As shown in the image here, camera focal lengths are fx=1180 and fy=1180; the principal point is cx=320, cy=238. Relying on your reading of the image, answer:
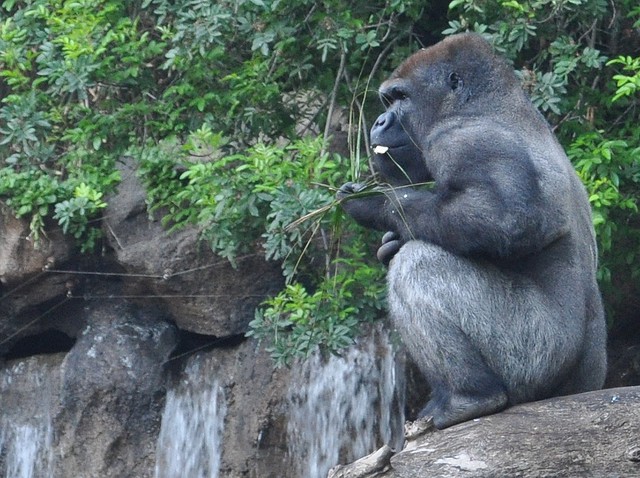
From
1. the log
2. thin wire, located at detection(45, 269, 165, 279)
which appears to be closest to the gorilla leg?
the log

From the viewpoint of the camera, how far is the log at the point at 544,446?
139 inches

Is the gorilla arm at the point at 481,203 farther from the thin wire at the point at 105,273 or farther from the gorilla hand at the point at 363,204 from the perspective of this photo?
the thin wire at the point at 105,273

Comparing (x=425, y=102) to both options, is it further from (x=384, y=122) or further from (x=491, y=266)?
(x=491, y=266)

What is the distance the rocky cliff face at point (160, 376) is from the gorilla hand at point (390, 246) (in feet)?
7.55

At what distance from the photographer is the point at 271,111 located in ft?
20.3

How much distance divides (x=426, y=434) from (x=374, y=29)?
2.89m

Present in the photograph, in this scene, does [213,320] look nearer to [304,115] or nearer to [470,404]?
[304,115]

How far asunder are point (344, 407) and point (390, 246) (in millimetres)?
2633

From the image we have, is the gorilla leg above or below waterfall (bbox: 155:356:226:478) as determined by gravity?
above

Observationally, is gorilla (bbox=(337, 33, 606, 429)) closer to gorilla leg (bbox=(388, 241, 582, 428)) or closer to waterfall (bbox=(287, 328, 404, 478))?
gorilla leg (bbox=(388, 241, 582, 428))

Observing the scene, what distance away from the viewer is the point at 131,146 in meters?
6.36

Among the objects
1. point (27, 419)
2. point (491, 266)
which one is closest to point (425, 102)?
point (491, 266)

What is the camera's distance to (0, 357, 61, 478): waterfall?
7281mm

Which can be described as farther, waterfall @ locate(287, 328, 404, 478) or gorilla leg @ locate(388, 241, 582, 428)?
waterfall @ locate(287, 328, 404, 478)
